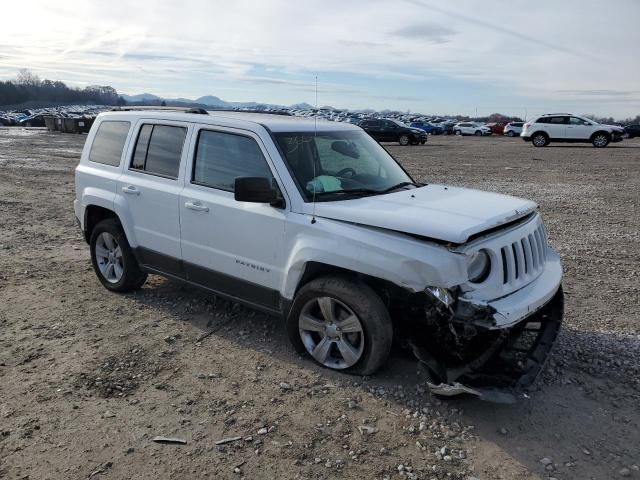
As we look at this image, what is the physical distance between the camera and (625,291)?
18.8 feet

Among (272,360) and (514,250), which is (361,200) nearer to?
(514,250)

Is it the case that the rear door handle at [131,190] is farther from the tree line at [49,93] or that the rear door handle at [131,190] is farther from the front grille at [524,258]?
the tree line at [49,93]

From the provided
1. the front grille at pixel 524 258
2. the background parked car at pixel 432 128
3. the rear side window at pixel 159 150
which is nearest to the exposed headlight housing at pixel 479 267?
the front grille at pixel 524 258

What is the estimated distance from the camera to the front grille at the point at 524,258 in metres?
3.71

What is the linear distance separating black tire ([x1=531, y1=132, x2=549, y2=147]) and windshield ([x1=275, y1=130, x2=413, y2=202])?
87.4 feet

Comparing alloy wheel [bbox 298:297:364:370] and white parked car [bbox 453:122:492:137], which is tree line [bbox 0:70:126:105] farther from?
alloy wheel [bbox 298:297:364:370]

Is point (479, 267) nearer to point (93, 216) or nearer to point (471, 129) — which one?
point (93, 216)

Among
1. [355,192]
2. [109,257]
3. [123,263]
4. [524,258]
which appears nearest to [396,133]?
[109,257]

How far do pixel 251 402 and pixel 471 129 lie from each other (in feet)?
162

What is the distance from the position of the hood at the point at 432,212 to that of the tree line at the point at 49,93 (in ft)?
441

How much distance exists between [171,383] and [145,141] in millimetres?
2495

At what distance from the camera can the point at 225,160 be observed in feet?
15.1

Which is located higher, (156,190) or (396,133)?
(396,133)

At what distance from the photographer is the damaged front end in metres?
3.36
